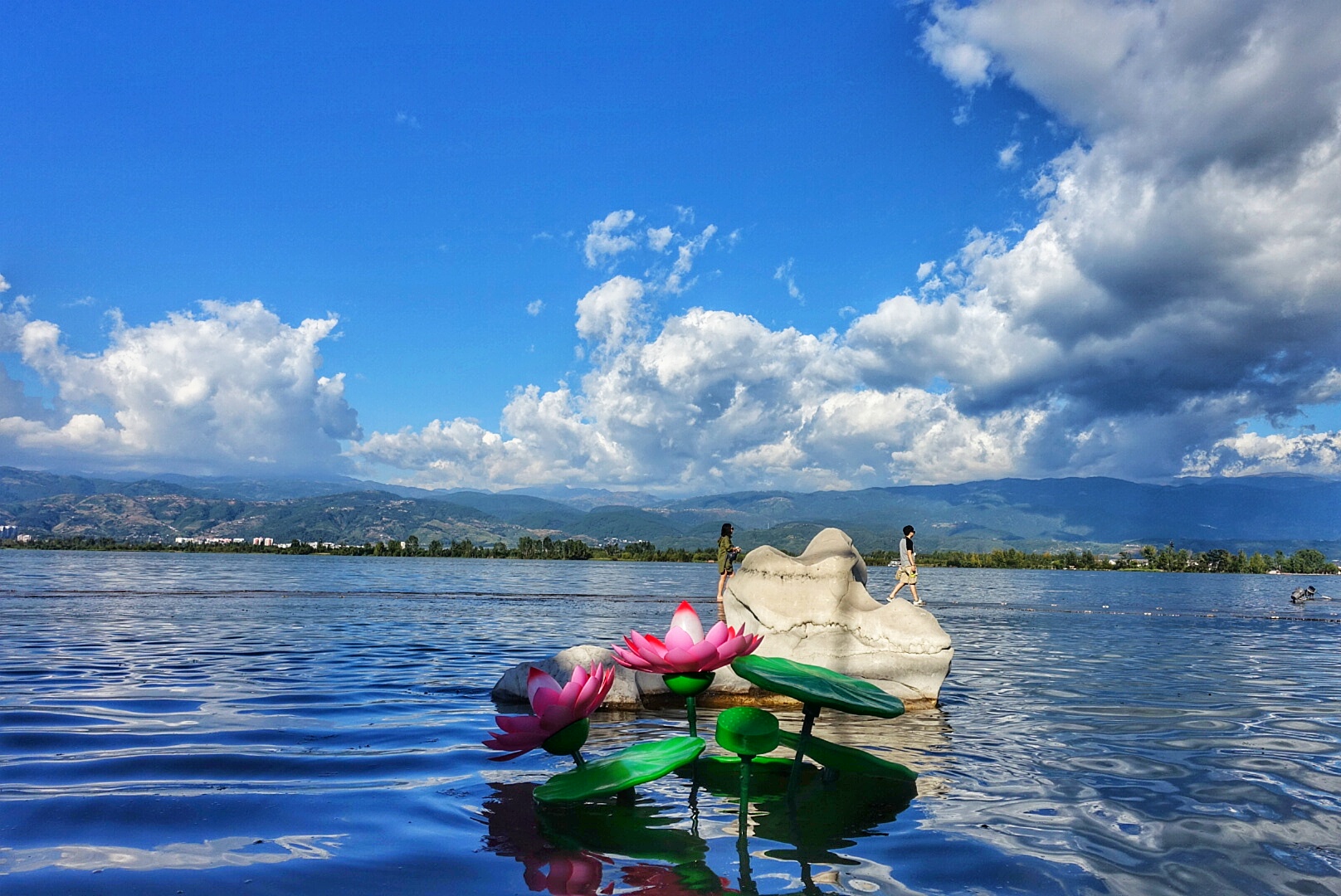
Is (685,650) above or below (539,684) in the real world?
above

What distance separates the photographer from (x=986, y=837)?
17.7 feet

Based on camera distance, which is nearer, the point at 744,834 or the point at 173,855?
the point at 744,834

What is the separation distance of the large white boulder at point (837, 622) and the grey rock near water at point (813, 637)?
14mm

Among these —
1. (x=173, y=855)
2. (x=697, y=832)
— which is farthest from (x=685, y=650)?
(x=173, y=855)

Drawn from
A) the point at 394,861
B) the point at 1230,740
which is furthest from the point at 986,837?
the point at 1230,740

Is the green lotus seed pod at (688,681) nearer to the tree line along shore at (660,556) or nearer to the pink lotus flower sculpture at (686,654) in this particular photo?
the pink lotus flower sculpture at (686,654)

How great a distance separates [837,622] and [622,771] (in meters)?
9.09

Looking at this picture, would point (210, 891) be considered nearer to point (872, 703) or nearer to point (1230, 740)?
point (872, 703)

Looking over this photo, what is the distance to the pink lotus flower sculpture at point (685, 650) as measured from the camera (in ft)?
12.7

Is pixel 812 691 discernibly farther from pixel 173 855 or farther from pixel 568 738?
pixel 173 855

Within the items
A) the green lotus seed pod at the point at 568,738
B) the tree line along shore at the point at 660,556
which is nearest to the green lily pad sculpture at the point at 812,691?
the green lotus seed pod at the point at 568,738

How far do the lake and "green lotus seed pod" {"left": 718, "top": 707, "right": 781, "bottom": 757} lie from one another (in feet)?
2.97

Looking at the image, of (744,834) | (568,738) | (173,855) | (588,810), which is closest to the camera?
(568,738)

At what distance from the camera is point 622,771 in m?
4.41
